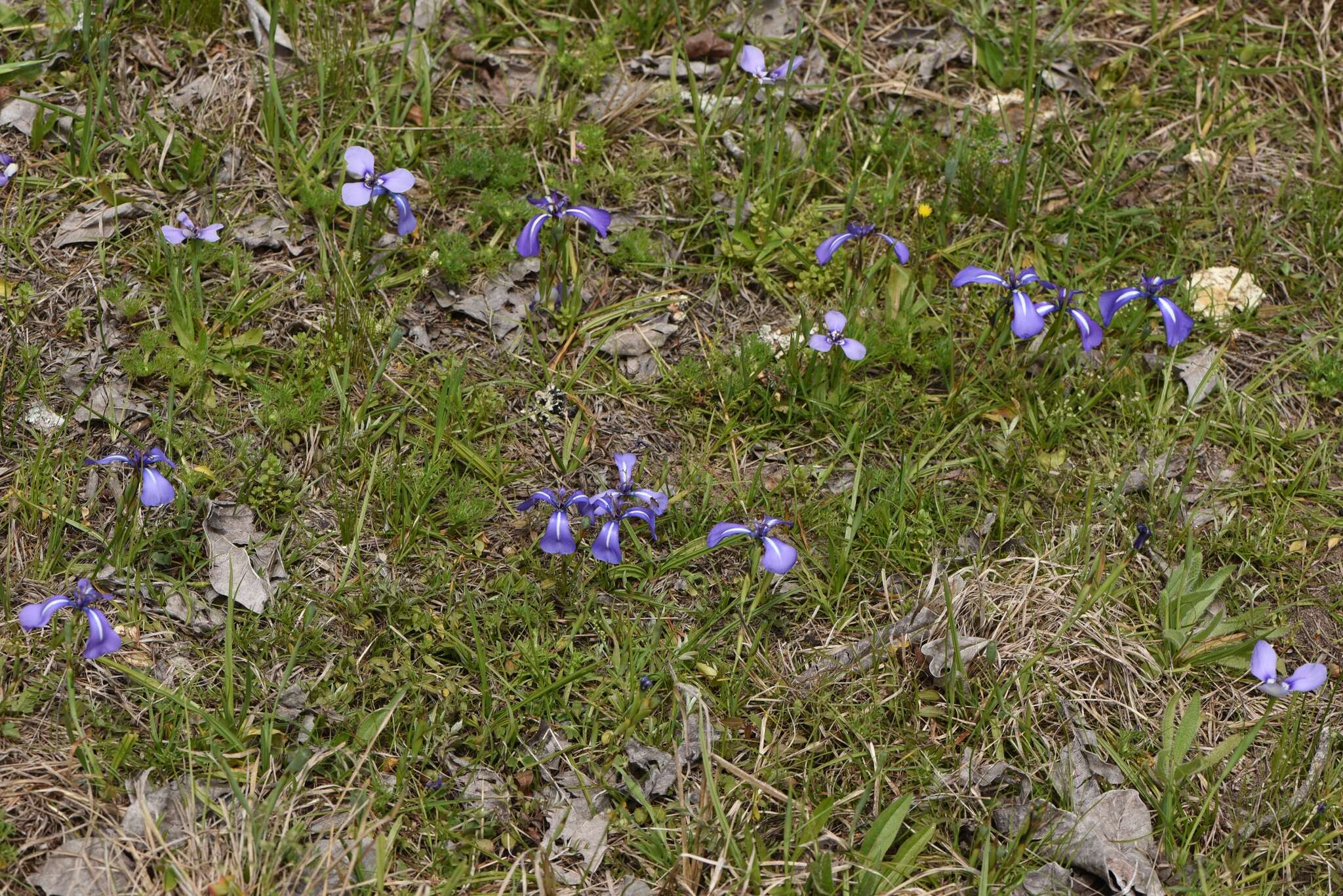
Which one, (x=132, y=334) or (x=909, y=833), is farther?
(x=132, y=334)

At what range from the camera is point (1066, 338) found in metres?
3.74

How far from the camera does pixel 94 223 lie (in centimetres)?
373

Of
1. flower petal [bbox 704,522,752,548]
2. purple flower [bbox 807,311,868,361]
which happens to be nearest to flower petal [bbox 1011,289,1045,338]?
purple flower [bbox 807,311,868,361]

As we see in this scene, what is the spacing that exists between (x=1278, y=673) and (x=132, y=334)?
3415 mm

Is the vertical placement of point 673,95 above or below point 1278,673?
above

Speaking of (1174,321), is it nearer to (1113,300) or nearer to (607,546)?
(1113,300)

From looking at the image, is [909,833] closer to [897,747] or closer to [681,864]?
[897,747]

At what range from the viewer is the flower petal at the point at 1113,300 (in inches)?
143

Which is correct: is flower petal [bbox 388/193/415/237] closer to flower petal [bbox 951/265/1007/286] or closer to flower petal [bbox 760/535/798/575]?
flower petal [bbox 760/535/798/575]

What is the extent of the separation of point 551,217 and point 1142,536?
1925 millimetres

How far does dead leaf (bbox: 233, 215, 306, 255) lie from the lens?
3781 millimetres

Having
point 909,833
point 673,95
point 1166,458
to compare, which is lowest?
point 909,833

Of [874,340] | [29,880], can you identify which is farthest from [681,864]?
[874,340]

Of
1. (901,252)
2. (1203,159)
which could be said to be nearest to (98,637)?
(901,252)
